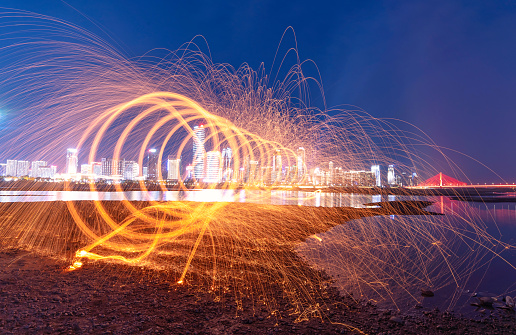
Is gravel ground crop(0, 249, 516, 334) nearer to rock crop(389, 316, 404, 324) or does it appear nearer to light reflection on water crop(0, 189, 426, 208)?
rock crop(389, 316, 404, 324)

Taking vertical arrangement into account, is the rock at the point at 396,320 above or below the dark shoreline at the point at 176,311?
below

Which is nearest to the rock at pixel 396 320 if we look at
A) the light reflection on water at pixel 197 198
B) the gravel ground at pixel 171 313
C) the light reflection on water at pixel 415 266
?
the gravel ground at pixel 171 313

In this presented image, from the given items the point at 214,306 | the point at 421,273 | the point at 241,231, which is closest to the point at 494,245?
the point at 421,273

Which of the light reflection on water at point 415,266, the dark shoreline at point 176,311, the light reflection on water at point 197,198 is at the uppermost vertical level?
the light reflection on water at point 197,198

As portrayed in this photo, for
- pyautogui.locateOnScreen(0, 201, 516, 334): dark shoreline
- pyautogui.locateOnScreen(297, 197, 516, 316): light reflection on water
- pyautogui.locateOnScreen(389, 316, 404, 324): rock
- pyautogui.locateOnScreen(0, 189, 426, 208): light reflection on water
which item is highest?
pyautogui.locateOnScreen(0, 189, 426, 208): light reflection on water

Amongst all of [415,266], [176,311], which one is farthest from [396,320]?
[415,266]

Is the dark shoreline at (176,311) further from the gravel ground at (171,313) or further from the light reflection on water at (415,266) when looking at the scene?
the light reflection on water at (415,266)

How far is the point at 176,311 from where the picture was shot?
19.8 feet

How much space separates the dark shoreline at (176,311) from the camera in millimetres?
5391

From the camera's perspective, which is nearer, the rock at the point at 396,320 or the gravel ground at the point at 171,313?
the gravel ground at the point at 171,313

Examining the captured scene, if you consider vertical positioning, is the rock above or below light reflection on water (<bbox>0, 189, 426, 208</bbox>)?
below

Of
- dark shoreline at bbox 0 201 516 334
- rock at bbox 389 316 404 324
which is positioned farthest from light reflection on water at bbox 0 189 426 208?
rock at bbox 389 316 404 324

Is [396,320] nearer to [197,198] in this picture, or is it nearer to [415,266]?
[415,266]

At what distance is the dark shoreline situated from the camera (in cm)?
539
